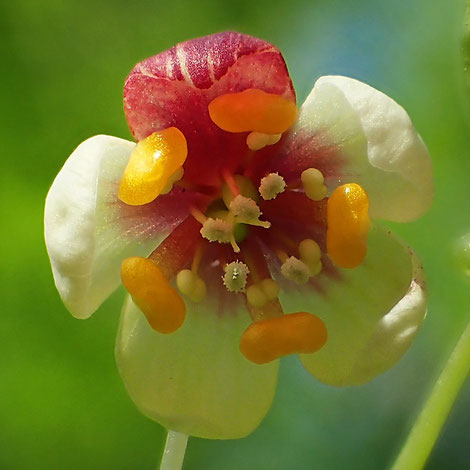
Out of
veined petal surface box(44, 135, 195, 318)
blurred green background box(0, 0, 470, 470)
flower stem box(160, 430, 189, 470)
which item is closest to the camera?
veined petal surface box(44, 135, 195, 318)

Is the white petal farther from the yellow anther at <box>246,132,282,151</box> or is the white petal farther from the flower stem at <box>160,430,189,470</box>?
the flower stem at <box>160,430,189,470</box>

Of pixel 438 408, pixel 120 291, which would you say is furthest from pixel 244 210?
pixel 120 291

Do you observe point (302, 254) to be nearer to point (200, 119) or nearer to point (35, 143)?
point (200, 119)

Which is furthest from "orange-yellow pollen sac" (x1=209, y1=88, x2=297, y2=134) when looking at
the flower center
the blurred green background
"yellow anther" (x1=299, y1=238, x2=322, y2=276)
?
the blurred green background

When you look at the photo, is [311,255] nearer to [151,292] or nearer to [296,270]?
[296,270]

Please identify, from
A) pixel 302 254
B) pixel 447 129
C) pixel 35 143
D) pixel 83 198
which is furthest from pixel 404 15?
pixel 83 198

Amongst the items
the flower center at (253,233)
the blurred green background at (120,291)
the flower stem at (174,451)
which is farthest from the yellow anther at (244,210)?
the blurred green background at (120,291)
